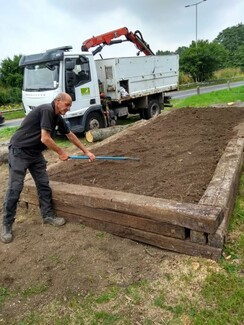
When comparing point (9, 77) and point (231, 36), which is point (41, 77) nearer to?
point (9, 77)

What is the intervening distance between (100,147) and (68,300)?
12.7ft

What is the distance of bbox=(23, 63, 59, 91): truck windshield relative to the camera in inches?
328

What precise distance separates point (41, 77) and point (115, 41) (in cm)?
403

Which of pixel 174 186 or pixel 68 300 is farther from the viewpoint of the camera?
pixel 174 186

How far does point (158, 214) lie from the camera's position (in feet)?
9.95

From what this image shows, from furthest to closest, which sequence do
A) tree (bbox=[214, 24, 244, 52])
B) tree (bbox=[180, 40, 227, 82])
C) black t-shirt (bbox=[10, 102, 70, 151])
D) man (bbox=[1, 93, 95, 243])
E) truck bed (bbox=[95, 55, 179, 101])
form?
tree (bbox=[214, 24, 244, 52]) → tree (bbox=[180, 40, 227, 82]) → truck bed (bbox=[95, 55, 179, 101]) → black t-shirt (bbox=[10, 102, 70, 151]) → man (bbox=[1, 93, 95, 243])

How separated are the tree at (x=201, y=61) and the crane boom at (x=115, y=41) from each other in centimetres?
2680

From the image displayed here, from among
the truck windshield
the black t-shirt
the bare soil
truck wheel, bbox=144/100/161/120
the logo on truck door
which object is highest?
the truck windshield

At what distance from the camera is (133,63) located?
35.5 ft

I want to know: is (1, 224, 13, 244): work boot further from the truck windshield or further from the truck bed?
the truck bed

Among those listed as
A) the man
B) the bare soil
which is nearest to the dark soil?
the bare soil

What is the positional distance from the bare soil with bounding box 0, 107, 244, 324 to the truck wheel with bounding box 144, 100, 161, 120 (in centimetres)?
634

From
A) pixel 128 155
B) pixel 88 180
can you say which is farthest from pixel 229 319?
pixel 128 155

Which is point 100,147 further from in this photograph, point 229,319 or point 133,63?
point 133,63
